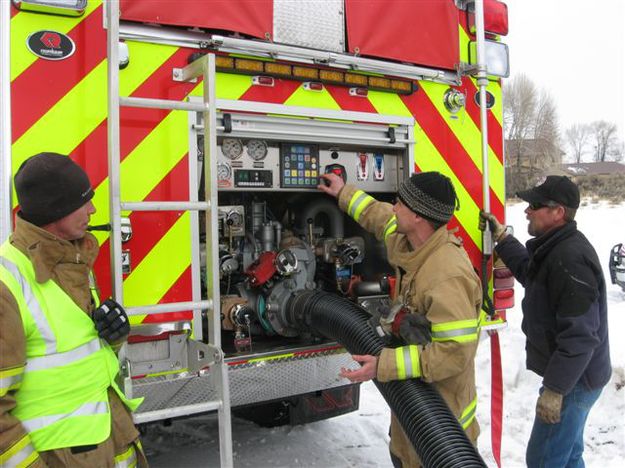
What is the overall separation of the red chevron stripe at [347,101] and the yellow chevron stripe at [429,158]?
40mm

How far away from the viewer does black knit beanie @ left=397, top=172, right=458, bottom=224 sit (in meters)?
2.56

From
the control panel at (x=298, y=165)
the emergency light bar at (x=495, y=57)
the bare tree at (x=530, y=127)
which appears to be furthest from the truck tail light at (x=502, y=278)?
the bare tree at (x=530, y=127)

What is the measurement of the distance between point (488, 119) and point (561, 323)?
1436mm

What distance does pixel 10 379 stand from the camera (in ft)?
5.51

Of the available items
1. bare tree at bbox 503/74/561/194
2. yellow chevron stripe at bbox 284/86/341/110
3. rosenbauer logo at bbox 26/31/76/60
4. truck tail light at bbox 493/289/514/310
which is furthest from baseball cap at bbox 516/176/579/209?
bare tree at bbox 503/74/561/194

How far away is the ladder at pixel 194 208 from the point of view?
7.16 ft

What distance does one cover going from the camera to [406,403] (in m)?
2.45

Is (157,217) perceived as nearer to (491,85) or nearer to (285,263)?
(285,263)

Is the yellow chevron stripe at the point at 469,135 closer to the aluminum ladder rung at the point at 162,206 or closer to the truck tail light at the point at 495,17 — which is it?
the truck tail light at the point at 495,17

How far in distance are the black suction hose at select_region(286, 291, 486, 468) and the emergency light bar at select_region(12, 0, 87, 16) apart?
1704 millimetres

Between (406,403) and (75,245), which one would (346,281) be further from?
(75,245)

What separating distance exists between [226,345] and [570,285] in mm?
1774

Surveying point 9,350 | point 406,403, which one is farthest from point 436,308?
point 9,350

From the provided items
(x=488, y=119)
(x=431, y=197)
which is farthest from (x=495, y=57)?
(x=431, y=197)
